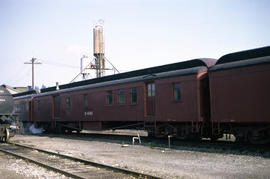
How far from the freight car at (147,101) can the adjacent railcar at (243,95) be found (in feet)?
2.67

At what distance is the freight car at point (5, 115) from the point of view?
1788 cm

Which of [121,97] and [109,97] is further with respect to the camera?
[109,97]

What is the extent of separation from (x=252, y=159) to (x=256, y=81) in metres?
2.95

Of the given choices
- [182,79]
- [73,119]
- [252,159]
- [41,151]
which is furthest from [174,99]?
[73,119]

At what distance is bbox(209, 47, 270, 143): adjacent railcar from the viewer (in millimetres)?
11234

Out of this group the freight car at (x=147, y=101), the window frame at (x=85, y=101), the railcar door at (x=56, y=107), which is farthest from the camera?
the railcar door at (x=56, y=107)

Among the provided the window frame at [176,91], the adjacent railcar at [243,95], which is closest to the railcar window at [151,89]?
the window frame at [176,91]

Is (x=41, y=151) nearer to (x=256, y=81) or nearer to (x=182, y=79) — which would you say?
(x=182, y=79)

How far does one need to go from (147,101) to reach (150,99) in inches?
8.5

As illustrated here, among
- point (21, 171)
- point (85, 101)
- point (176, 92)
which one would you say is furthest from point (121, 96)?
point (21, 171)

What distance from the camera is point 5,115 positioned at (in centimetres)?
1816

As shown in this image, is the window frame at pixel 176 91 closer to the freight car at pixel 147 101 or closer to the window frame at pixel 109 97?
the freight car at pixel 147 101

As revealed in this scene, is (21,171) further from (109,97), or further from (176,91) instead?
(109,97)

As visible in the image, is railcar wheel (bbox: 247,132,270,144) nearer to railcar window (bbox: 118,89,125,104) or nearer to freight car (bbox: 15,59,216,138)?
freight car (bbox: 15,59,216,138)
